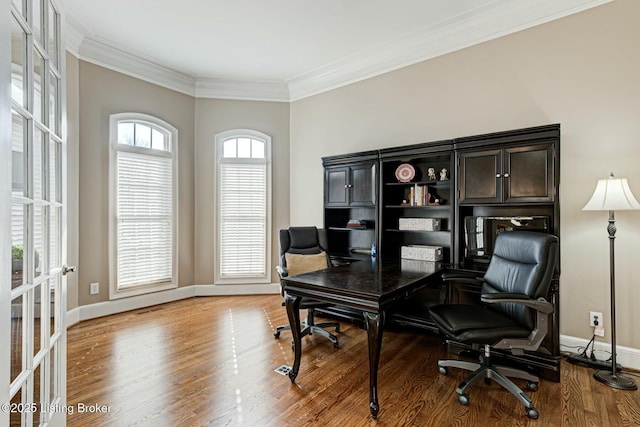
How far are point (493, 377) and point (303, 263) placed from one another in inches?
77.5

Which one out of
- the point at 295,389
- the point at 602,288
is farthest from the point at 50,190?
the point at 602,288

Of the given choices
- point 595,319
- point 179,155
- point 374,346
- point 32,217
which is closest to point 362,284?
point 374,346

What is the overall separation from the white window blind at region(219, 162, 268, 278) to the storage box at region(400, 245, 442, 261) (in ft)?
7.55

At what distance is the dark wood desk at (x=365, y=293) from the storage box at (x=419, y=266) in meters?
0.07

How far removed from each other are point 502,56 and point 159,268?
15.6ft

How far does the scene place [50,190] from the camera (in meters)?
1.54

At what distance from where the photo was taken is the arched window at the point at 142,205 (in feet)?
13.2

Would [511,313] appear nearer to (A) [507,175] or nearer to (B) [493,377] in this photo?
(B) [493,377]

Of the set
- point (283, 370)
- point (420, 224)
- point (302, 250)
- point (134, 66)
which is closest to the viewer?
point (283, 370)

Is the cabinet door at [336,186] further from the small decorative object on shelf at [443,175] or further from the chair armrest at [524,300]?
the chair armrest at [524,300]

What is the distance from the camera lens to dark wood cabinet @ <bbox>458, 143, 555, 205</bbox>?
271 cm

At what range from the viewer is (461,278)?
2.70m

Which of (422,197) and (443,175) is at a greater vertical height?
(443,175)

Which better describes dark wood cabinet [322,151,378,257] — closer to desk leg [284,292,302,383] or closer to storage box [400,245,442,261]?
storage box [400,245,442,261]
